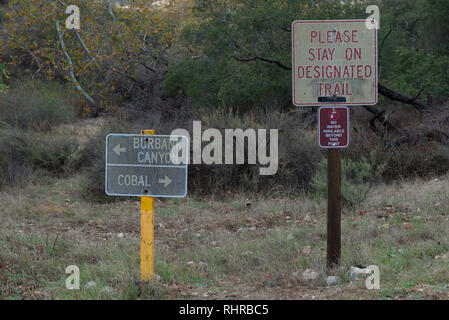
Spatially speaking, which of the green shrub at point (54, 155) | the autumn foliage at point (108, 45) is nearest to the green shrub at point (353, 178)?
the green shrub at point (54, 155)

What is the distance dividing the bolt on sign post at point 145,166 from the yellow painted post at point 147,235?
101mm

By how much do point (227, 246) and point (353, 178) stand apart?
15.0ft

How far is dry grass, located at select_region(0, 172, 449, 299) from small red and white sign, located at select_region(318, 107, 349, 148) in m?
1.22

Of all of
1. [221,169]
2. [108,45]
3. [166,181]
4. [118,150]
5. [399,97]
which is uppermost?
[108,45]

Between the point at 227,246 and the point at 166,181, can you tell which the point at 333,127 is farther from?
the point at 227,246

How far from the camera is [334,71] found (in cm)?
532

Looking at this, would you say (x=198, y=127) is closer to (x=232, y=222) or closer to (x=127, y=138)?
(x=232, y=222)

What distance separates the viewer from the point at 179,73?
1655cm

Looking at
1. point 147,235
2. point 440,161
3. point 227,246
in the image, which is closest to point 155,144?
point 147,235

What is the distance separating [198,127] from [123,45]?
28.5 feet

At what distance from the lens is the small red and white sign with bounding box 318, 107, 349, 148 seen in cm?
531

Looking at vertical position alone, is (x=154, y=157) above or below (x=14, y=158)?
above

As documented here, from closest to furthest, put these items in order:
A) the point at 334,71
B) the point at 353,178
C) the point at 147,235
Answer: the point at 147,235 < the point at 334,71 < the point at 353,178

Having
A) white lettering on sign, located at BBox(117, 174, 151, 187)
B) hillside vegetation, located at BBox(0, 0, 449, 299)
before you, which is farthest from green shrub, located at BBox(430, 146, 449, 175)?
white lettering on sign, located at BBox(117, 174, 151, 187)
